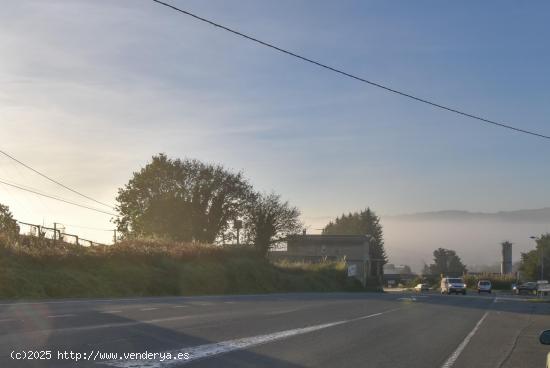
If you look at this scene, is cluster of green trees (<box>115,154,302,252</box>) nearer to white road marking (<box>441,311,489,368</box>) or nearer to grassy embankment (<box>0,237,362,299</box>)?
grassy embankment (<box>0,237,362,299</box>)

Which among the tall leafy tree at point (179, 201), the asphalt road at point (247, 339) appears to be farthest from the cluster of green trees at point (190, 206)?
the asphalt road at point (247, 339)

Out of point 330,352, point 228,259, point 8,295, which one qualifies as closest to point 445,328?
point 330,352

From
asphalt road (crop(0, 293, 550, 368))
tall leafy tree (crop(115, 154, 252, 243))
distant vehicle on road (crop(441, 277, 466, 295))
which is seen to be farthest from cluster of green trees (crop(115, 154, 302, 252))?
asphalt road (crop(0, 293, 550, 368))

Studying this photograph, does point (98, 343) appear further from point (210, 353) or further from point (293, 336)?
point (293, 336)

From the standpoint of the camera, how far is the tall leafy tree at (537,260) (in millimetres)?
123688

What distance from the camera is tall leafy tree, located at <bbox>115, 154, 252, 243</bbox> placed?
227ft

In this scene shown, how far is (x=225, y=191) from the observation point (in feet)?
239

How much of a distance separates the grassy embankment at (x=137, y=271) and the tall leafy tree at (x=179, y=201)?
1385 centimetres

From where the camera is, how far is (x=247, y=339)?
1262 cm

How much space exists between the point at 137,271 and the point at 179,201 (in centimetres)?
3271

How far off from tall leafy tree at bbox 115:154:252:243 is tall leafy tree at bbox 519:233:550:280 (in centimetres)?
6767

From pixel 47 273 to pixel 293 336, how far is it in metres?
19.5

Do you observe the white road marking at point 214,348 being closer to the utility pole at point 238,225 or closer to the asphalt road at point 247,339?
the asphalt road at point 247,339

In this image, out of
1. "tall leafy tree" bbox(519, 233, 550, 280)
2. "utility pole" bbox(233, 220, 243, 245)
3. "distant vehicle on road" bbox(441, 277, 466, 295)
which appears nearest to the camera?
"distant vehicle on road" bbox(441, 277, 466, 295)
